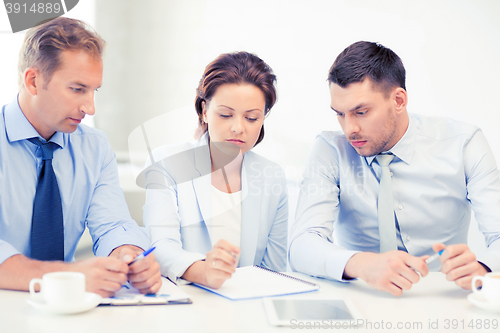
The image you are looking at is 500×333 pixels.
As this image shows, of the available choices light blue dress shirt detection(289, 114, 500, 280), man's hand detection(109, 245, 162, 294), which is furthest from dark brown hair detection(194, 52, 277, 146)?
man's hand detection(109, 245, 162, 294)

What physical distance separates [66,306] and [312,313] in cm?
53

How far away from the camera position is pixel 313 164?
175 centimetres

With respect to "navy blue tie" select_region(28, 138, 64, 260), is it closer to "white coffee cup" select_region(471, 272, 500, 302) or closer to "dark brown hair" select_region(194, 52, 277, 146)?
"dark brown hair" select_region(194, 52, 277, 146)

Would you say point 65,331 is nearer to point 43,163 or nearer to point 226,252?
point 226,252

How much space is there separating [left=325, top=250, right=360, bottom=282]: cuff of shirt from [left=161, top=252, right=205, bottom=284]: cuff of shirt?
0.37 m

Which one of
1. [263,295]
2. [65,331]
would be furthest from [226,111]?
[65,331]

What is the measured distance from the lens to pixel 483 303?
993 millimetres

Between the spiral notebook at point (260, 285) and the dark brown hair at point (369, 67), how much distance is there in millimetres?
796

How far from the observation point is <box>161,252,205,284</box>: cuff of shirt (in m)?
1.21

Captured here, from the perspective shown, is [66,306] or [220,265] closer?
[66,306]

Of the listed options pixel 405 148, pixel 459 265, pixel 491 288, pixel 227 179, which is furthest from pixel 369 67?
pixel 491 288

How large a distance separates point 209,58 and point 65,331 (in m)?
2.72

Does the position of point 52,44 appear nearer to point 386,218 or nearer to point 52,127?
point 52,127

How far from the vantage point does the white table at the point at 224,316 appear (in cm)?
86
